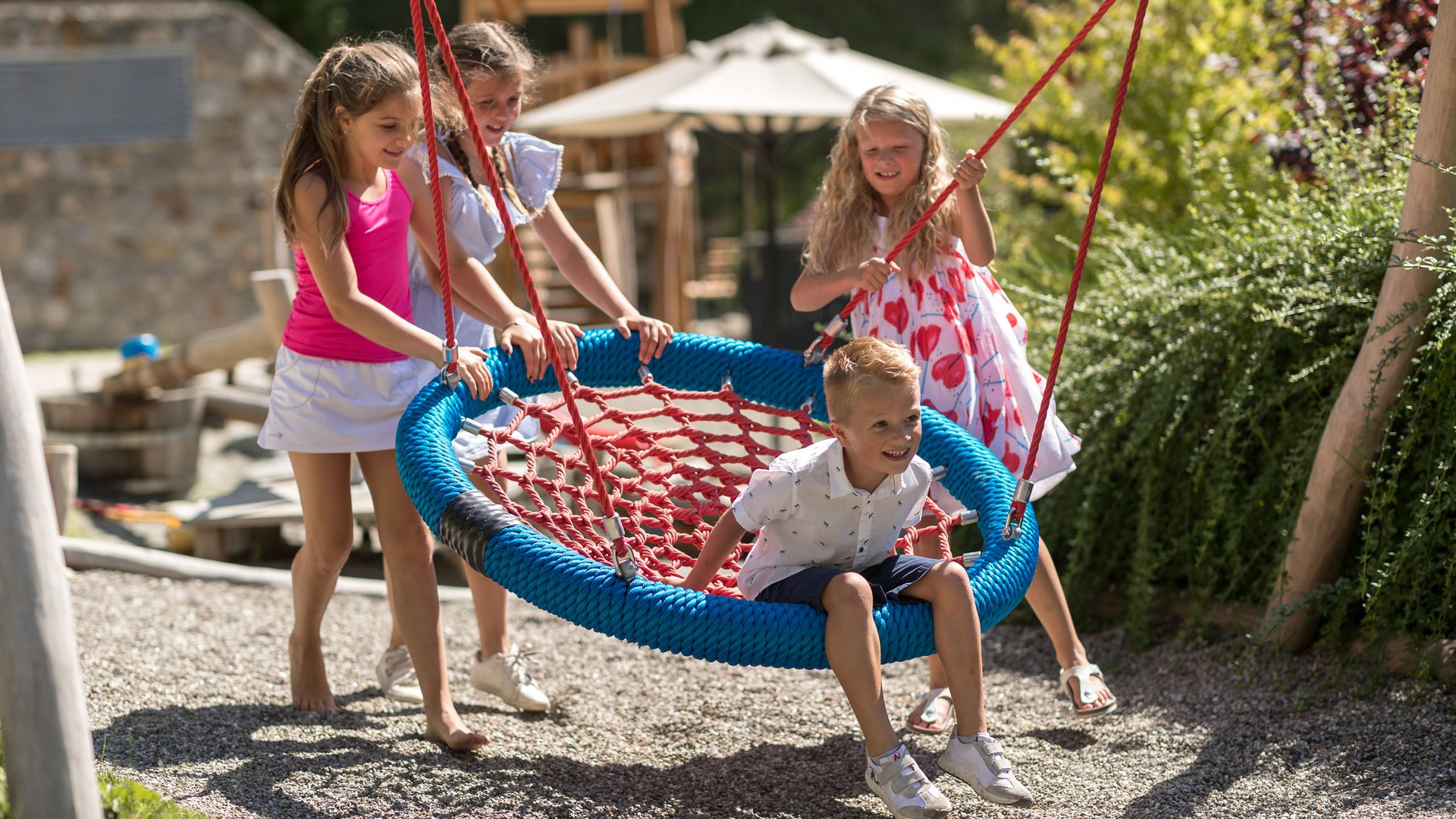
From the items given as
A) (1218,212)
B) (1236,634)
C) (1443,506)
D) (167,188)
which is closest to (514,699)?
(1236,634)

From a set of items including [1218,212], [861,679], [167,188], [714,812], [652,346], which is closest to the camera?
[861,679]

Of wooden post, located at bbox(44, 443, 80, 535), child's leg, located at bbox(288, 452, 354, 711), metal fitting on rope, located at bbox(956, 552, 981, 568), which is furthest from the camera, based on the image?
wooden post, located at bbox(44, 443, 80, 535)

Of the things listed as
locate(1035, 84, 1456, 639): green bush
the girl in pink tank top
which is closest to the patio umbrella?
locate(1035, 84, 1456, 639): green bush

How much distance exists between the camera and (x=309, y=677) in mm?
3203

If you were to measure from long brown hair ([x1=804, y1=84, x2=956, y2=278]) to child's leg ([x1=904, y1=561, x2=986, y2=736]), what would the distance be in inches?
35.0

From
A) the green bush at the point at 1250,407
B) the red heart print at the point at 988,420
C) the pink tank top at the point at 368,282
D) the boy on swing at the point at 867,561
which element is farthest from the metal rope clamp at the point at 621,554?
the green bush at the point at 1250,407

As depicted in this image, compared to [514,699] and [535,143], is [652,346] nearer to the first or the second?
[535,143]

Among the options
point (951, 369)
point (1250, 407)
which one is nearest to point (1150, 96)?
point (1250, 407)

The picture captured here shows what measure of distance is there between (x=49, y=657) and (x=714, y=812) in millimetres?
1263

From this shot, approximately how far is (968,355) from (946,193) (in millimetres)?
433

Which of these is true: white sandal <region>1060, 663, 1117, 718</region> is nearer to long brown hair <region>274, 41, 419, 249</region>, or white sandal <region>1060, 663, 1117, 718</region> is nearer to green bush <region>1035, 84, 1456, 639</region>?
green bush <region>1035, 84, 1456, 639</region>

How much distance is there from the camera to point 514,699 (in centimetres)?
326

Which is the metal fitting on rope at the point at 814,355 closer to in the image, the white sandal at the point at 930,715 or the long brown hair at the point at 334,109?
the white sandal at the point at 930,715

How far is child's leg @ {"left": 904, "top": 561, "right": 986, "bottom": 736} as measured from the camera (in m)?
2.39
